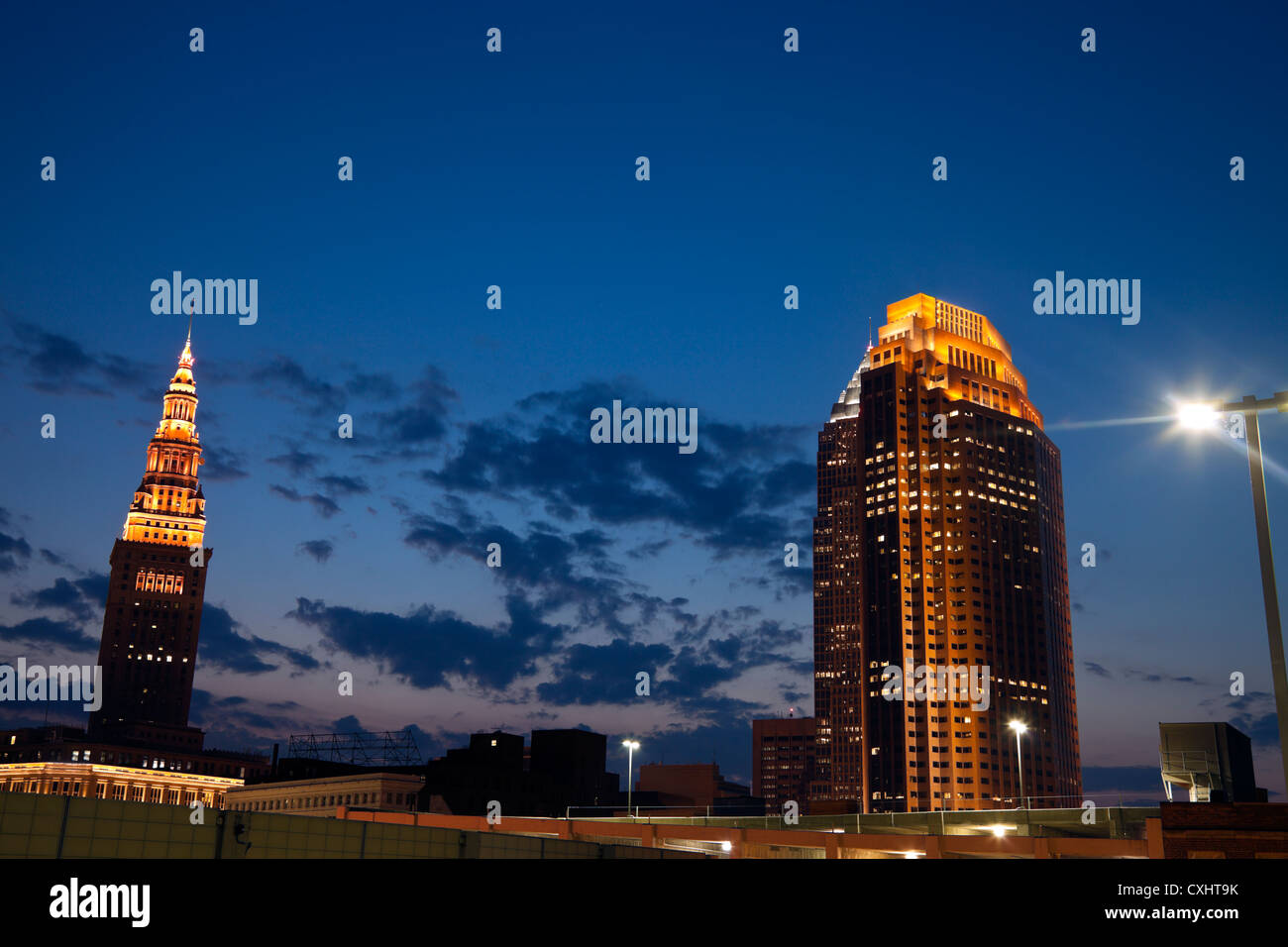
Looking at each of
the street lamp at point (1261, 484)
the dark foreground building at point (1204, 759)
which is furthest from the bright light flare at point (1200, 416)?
the dark foreground building at point (1204, 759)

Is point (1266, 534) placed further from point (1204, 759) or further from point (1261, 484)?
point (1204, 759)

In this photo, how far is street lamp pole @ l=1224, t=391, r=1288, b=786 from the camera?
24984 millimetres

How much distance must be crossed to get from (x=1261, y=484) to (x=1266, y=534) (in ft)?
3.90

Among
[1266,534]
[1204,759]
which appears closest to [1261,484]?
[1266,534]

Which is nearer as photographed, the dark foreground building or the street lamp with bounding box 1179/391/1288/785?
the street lamp with bounding box 1179/391/1288/785

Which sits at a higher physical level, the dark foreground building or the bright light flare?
the bright light flare

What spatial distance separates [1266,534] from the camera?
88.1 ft

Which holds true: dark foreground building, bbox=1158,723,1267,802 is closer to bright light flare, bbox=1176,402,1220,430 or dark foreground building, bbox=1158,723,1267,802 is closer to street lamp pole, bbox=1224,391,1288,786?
street lamp pole, bbox=1224,391,1288,786

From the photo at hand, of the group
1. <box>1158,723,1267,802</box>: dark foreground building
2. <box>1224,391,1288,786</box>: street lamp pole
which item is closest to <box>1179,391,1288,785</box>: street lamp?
<box>1224,391,1288,786</box>: street lamp pole

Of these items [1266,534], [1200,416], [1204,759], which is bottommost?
[1204,759]
